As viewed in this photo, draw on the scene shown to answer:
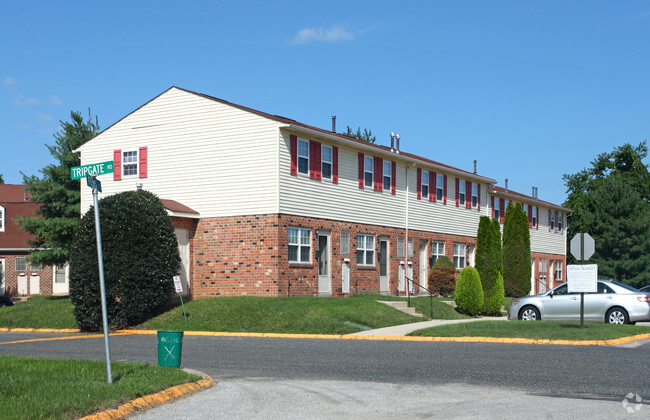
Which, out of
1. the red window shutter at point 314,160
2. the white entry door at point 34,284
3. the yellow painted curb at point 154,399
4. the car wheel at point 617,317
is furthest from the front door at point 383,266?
the white entry door at point 34,284

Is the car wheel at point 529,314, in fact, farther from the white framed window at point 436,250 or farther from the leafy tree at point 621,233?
the leafy tree at point 621,233

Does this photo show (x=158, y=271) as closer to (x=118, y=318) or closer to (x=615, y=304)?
(x=118, y=318)

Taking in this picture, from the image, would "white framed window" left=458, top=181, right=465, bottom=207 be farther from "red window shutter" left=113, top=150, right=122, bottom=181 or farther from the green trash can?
the green trash can

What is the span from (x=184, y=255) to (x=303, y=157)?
5.86m

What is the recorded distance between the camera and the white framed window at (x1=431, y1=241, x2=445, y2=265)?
122ft

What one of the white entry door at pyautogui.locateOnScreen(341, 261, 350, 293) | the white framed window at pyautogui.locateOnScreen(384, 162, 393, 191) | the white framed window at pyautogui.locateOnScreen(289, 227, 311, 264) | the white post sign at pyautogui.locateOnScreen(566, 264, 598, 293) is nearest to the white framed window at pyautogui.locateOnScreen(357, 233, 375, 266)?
the white entry door at pyautogui.locateOnScreen(341, 261, 350, 293)

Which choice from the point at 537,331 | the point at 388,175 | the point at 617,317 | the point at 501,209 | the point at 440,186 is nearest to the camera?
the point at 537,331

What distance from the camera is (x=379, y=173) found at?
3300 cm

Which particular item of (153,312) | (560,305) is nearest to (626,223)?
(560,305)

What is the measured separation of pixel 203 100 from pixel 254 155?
11.8 ft

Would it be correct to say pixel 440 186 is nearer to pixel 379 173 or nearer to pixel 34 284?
pixel 379 173

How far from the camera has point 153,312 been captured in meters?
24.7

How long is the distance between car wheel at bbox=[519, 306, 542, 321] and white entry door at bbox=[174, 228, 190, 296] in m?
12.4

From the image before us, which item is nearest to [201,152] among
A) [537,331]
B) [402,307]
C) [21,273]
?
[402,307]
